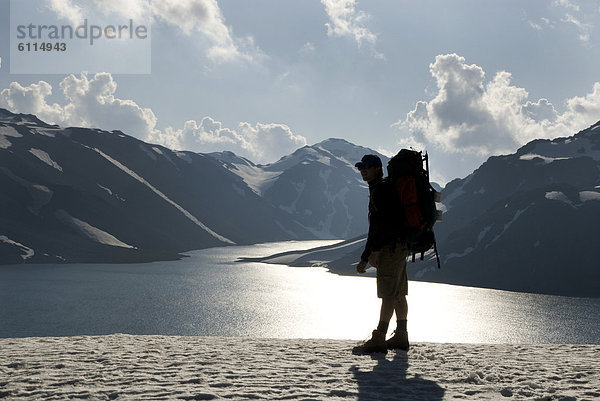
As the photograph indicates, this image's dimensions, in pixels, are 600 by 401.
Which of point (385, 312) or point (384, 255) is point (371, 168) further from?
point (385, 312)

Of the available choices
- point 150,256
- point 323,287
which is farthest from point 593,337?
point 150,256

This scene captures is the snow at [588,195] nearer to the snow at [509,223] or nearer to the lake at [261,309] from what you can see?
the snow at [509,223]

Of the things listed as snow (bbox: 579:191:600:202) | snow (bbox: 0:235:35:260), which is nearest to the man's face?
snow (bbox: 579:191:600:202)

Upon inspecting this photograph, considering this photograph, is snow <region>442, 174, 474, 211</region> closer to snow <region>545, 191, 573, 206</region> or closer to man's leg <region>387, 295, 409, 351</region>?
snow <region>545, 191, 573, 206</region>

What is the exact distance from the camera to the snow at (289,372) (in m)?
5.29

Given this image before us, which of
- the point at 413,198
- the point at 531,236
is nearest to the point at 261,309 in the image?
the point at 413,198

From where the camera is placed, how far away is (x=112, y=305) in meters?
87.8

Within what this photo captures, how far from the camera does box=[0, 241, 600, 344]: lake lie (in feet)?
228

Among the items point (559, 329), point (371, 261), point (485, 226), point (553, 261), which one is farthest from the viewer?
point (485, 226)

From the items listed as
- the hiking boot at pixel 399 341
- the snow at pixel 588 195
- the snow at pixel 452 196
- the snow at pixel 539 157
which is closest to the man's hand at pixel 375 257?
the hiking boot at pixel 399 341

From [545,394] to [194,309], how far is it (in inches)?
3350

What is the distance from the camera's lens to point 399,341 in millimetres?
7879

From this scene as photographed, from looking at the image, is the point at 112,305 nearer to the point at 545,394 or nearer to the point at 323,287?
the point at 323,287

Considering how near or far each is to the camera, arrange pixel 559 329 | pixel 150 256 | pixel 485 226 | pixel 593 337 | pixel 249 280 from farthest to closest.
Answer: pixel 150 256, pixel 485 226, pixel 249 280, pixel 559 329, pixel 593 337
